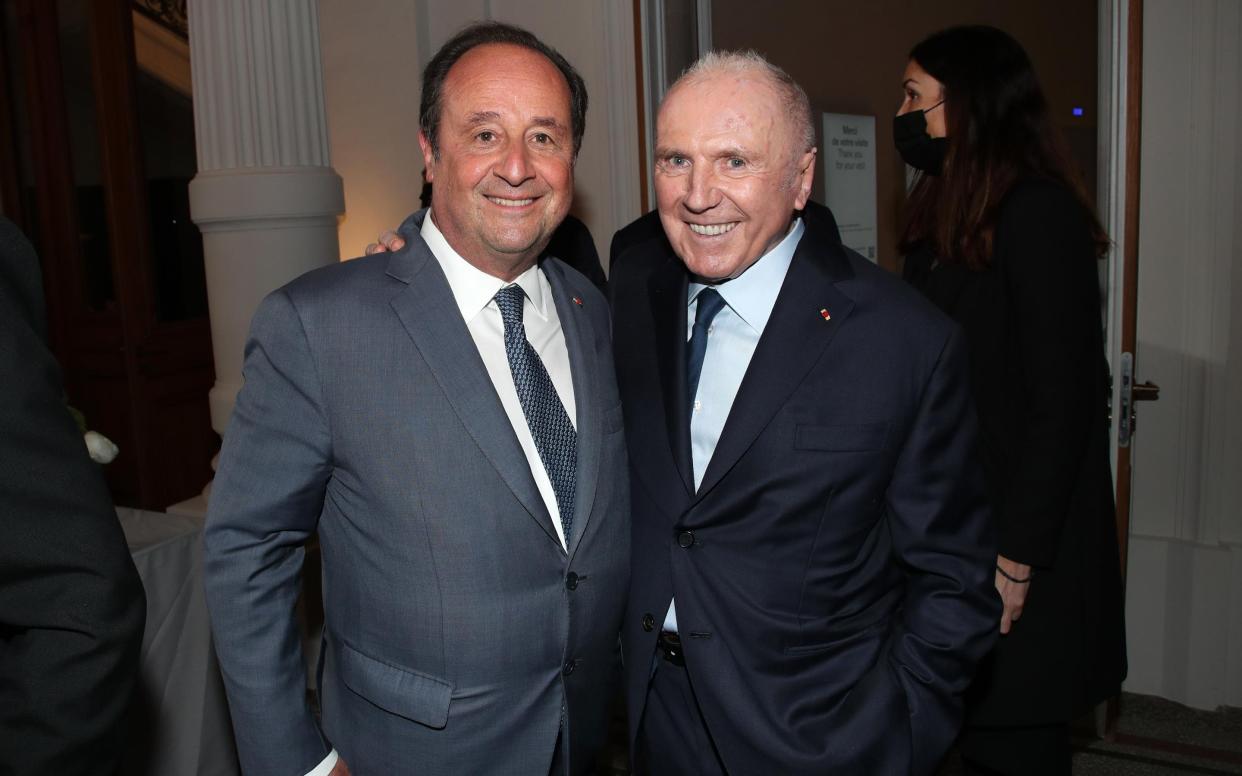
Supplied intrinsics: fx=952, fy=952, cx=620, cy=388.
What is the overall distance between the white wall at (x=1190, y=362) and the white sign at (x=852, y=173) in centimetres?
88

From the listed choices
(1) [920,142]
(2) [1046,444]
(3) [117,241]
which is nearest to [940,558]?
(2) [1046,444]

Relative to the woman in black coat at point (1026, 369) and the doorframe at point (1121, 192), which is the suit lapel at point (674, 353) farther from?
the doorframe at point (1121, 192)

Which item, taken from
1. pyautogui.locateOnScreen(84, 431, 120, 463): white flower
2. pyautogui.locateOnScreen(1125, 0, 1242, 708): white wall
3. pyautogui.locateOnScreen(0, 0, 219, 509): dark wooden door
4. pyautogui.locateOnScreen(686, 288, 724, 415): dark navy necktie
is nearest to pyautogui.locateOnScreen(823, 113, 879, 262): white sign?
pyautogui.locateOnScreen(1125, 0, 1242, 708): white wall

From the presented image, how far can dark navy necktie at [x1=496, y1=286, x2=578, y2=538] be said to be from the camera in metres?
1.46

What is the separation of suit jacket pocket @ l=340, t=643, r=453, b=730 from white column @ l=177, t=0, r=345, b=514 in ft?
6.39

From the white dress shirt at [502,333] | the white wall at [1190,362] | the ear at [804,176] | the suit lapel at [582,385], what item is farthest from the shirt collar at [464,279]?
the white wall at [1190,362]

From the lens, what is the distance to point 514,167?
147 centimetres

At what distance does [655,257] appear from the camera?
5.88 feet

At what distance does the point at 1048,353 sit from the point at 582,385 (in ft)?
3.33

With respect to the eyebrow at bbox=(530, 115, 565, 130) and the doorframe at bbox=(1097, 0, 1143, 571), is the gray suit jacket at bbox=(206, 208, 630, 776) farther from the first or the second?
the doorframe at bbox=(1097, 0, 1143, 571)

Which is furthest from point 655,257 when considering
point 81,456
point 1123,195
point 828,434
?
point 1123,195

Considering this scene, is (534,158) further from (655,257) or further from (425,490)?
(425,490)

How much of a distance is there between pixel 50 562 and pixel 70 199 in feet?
15.2

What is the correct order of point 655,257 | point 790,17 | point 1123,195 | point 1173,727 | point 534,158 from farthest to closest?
point 790,17, point 1173,727, point 1123,195, point 655,257, point 534,158
